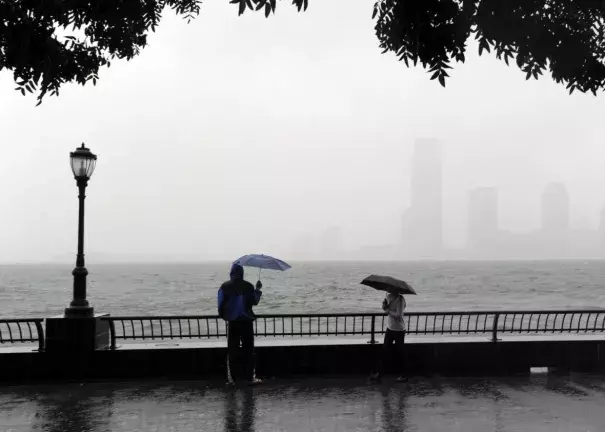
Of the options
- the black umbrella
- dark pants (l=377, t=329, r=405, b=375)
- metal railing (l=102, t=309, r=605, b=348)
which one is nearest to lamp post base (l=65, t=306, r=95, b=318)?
metal railing (l=102, t=309, r=605, b=348)

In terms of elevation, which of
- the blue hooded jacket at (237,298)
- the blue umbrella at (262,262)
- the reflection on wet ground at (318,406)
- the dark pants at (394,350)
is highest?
the blue umbrella at (262,262)

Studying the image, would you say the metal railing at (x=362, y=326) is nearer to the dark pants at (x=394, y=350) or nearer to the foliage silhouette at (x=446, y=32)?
the dark pants at (x=394, y=350)

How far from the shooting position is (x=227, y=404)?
346 inches

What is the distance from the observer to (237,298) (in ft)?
31.8

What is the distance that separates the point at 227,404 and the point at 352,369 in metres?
2.80

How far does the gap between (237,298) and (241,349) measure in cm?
91

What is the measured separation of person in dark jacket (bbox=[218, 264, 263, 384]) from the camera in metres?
9.62

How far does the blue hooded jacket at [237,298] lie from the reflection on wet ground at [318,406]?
1192 mm

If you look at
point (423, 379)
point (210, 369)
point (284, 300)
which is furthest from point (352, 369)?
point (284, 300)

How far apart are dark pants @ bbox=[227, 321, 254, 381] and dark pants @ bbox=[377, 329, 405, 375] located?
87.2 inches

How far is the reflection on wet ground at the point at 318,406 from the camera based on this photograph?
307 inches

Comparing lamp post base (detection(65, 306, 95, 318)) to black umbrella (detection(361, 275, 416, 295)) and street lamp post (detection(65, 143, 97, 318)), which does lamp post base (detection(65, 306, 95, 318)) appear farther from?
black umbrella (detection(361, 275, 416, 295))

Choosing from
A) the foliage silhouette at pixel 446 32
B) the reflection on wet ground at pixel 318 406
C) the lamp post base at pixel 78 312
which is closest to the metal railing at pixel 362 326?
the lamp post base at pixel 78 312

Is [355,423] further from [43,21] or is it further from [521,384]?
[43,21]
